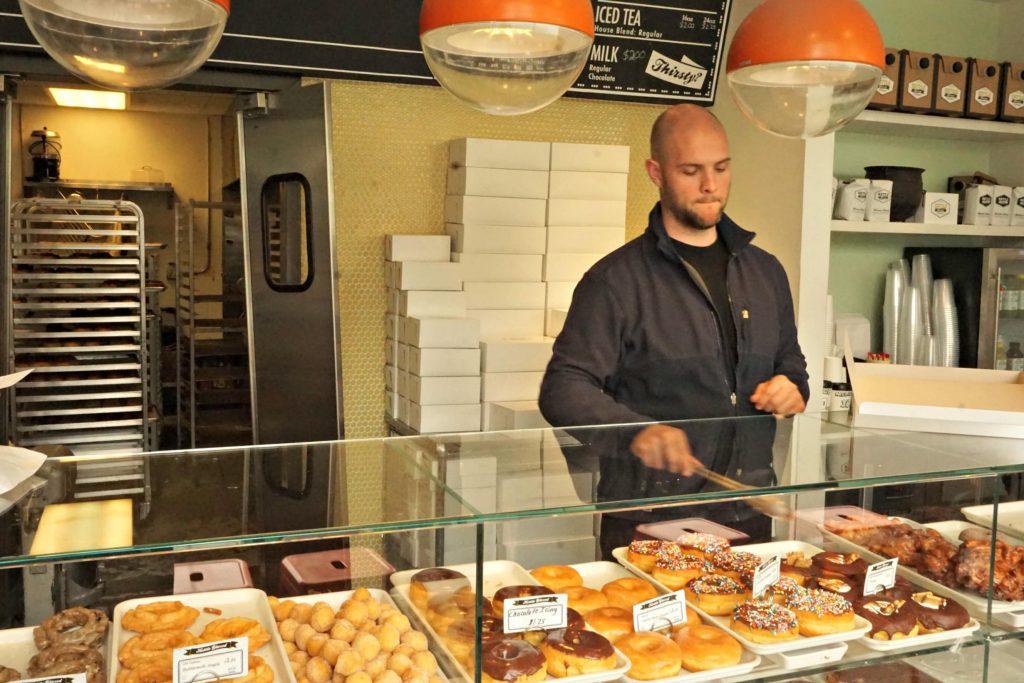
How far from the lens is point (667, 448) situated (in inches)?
71.3

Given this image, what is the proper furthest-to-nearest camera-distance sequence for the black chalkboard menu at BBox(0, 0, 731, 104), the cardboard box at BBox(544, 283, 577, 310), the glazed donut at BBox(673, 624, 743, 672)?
the cardboard box at BBox(544, 283, 577, 310), the black chalkboard menu at BBox(0, 0, 731, 104), the glazed donut at BBox(673, 624, 743, 672)

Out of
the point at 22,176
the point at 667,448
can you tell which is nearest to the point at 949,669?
the point at 667,448

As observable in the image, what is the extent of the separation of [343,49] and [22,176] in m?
3.97

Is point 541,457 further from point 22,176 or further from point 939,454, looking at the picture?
point 22,176

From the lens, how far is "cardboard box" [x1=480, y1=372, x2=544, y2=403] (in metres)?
3.49

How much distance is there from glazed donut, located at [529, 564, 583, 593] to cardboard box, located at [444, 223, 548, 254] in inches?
78.8

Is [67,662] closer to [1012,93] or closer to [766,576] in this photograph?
[766,576]

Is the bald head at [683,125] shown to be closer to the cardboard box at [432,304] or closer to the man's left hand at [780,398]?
the man's left hand at [780,398]

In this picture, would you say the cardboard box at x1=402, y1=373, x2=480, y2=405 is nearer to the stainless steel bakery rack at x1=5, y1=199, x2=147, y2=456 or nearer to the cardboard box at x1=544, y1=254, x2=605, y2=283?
the cardboard box at x1=544, y1=254, x2=605, y2=283

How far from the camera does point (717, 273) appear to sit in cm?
271

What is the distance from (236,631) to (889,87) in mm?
3290

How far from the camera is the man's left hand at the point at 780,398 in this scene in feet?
7.95

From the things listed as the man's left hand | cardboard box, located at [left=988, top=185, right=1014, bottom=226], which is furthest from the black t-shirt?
cardboard box, located at [left=988, top=185, right=1014, bottom=226]

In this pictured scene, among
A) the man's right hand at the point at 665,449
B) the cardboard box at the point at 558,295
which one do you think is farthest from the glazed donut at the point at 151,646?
the cardboard box at the point at 558,295
